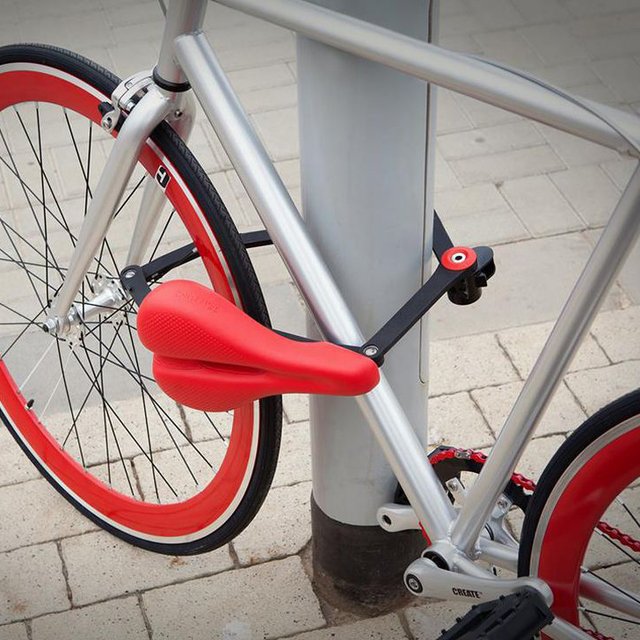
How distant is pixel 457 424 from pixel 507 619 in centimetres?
118

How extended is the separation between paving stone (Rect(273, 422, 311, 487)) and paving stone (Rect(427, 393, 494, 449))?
32 centimetres

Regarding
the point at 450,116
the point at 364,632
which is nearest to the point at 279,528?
the point at 364,632

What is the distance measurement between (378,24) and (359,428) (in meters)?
0.77

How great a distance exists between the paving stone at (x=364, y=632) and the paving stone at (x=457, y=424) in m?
0.55

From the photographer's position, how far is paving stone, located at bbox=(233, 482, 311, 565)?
8.68 feet

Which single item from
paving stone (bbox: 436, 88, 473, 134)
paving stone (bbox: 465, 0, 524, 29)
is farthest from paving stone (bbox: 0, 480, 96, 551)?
paving stone (bbox: 465, 0, 524, 29)

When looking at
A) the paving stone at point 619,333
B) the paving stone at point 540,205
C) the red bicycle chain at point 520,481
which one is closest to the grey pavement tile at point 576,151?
the paving stone at point 540,205

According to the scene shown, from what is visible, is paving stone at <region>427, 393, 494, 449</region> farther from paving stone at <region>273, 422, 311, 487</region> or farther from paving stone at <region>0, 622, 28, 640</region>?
paving stone at <region>0, 622, 28, 640</region>

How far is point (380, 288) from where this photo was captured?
192cm

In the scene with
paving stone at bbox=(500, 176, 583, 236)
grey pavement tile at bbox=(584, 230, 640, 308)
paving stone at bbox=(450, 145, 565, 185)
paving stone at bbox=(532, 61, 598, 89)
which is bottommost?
grey pavement tile at bbox=(584, 230, 640, 308)

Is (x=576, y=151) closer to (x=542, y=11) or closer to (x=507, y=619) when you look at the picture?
(x=542, y=11)

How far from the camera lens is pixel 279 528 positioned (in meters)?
2.70

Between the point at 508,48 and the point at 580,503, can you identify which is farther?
the point at 508,48

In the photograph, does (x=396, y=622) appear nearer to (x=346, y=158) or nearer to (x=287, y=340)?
(x=287, y=340)
